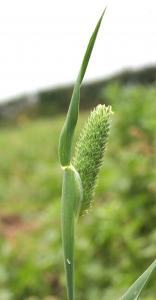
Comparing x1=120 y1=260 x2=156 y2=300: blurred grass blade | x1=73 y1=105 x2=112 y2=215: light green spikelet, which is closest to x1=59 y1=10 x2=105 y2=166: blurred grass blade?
x1=73 y1=105 x2=112 y2=215: light green spikelet

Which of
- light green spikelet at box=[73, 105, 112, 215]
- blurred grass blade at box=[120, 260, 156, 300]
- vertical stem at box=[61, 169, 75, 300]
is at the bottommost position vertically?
blurred grass blade at box=[120, 260, 156, 300]

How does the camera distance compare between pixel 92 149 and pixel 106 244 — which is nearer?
pixel 92 149

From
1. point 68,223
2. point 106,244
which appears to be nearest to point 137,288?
point 68,223

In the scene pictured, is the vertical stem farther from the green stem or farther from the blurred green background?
the blurred green background

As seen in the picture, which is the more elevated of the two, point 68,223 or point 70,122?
point 70,122

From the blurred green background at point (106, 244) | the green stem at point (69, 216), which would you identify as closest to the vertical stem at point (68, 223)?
the green stem at point (69, 216)

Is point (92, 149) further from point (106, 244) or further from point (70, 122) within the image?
point (106, 244)

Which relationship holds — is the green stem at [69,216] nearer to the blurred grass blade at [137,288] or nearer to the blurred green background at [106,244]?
the blurred grass blade at [137,288]

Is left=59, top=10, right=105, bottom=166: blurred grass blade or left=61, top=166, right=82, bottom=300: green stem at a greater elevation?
left=59, top=10, right=105, bottom=166: blurred grass blade

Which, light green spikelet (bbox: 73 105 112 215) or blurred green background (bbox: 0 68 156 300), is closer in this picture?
light green spikelet (bbox: 73 105 112 215)
